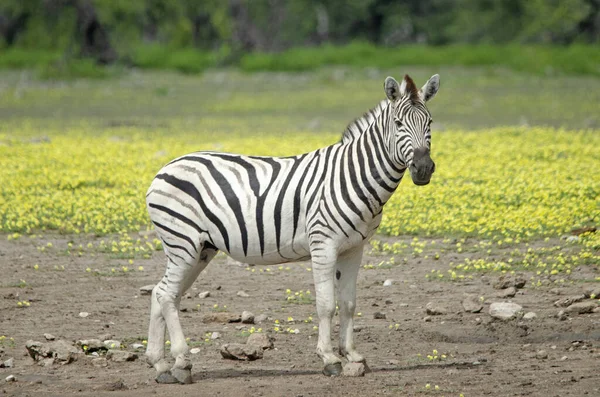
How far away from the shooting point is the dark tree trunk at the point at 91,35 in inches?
1694

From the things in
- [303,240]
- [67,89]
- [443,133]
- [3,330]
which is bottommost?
[3,330]

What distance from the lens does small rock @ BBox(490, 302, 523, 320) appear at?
29.8 ft

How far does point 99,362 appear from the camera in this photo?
806 cm

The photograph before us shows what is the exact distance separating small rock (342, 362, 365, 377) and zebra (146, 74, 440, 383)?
8 cm

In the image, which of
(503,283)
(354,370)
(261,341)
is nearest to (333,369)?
(354,370)

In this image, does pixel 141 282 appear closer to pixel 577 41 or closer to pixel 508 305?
pixel 508 305

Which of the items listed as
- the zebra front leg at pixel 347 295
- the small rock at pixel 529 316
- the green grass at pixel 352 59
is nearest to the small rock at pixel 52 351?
the zebra front leg at pixel 347 295

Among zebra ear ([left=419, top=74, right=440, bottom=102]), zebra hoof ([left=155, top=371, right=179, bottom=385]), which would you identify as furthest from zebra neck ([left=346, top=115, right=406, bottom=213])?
zebra hoof ([left=155, top=371, right=179, bottom=385])

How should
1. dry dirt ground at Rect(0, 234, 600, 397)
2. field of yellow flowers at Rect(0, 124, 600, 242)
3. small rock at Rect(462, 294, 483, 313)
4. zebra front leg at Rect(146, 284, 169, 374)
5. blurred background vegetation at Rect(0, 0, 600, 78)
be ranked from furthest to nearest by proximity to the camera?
blurred background vegetation at Rect(0, 0, 600, 78) < field of yellow flowers at Rect(0, 124, 600, 242) < small rock at Rect(462, 294, 483, 313) < zebra front leg at Rect(146, 284, 169, 374) < dry dirt ground at Rect(0, 234, 600, 397)

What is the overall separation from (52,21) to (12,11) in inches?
199

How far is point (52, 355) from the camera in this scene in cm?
809

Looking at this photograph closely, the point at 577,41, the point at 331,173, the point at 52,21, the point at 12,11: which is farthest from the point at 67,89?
the point at 331,173

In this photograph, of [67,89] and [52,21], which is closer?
[67,89]

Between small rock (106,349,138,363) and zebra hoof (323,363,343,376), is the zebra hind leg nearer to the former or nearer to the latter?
small rock (106,349,138,363)
